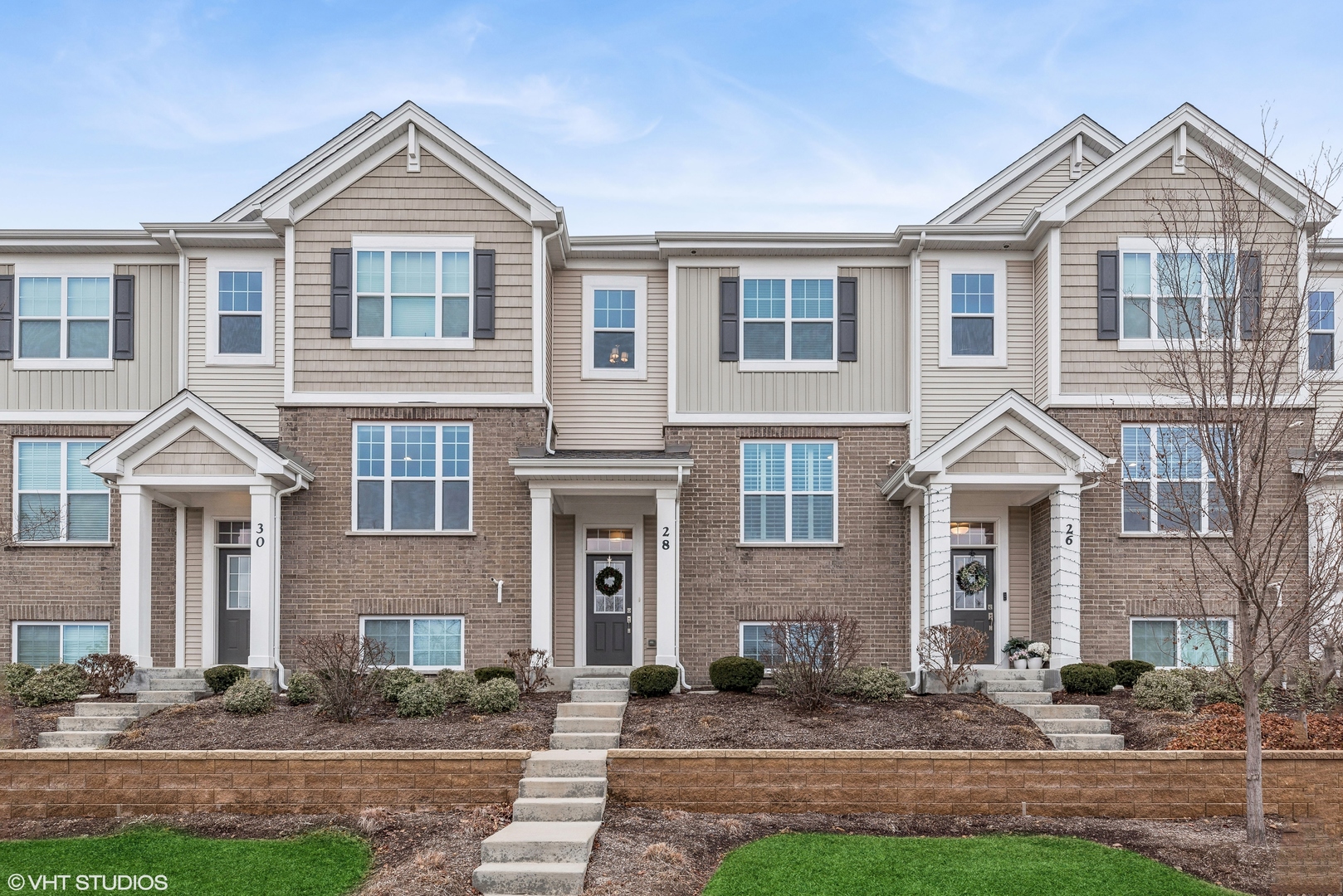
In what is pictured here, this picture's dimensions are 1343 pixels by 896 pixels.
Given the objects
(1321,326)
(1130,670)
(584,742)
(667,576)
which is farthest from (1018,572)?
(584,742)

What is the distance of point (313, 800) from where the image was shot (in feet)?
39.5

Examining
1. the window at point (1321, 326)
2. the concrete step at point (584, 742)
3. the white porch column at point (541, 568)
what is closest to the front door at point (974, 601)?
the window at point (1321, 326)

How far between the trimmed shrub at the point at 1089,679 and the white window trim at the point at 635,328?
7.98 meters

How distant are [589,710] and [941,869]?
5.75m

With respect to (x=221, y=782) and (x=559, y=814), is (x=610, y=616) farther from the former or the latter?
(x=221, y=782)

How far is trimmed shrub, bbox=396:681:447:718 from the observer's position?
14.7 meters

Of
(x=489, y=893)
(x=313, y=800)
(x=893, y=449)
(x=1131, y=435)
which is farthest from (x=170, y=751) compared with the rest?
(x=1131, y=435)

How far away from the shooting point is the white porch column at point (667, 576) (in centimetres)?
1761

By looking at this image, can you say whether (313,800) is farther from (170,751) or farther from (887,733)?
(887,733)

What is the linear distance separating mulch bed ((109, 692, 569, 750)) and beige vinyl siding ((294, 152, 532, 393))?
5.19 m

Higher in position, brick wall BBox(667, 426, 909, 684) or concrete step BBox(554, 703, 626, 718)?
brick wall BBox(667, 426, 909, 684)

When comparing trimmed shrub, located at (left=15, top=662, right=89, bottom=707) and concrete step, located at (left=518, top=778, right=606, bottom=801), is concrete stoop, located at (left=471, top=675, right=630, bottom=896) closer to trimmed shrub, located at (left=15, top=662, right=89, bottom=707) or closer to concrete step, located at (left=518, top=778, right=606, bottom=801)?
concrete step, located at (left=518, top=778, right=606, bottom=801)

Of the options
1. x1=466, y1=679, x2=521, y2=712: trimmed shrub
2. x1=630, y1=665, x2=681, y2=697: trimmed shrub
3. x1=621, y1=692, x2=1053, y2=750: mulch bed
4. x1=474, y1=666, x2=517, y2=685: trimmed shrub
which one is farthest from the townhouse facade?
x1=466, y1=679, x2=521, y2=712: trimmed shrub

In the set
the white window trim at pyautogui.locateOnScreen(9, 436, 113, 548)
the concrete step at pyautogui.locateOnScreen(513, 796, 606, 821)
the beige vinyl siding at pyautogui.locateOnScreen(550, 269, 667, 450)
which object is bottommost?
the concrete step at pyautogui.locateOnScreen(513, 796, 606, 821)
